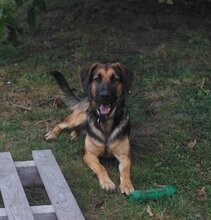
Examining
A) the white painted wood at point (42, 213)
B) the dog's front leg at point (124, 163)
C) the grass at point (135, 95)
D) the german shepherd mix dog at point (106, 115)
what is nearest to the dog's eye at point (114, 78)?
the german shepherd mix dog at point (106, 115)

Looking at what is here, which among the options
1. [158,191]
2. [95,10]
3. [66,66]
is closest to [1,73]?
[66,66]

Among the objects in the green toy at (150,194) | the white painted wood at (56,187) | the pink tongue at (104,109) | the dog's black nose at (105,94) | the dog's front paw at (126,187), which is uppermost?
the dog's black nose at (105,94)

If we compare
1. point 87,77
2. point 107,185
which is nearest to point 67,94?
point 87,77

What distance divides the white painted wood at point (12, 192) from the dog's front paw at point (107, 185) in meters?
0.76

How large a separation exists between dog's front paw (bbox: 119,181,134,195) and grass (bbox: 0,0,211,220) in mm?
84

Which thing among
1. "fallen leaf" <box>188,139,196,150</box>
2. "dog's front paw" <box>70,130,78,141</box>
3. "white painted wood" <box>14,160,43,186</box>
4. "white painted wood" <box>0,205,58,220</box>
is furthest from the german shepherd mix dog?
"white painted wood" <box>0,205,58,220</box>

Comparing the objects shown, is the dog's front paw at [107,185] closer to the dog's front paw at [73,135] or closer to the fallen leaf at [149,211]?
the fallen leaf at [149,211]

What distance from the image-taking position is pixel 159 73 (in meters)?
8.33

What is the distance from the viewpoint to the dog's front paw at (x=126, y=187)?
502 centimetres

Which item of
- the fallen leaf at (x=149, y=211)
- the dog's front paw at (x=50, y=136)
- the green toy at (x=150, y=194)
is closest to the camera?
the fallen leaf at (x=149, y=211)

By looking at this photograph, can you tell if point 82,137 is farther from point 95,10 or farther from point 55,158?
point 95,10

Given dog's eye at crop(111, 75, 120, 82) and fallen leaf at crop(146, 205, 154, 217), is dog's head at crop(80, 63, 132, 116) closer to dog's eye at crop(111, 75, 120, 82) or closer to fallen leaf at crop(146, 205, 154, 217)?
dog's eye at crop(111, 75, 120, 82)

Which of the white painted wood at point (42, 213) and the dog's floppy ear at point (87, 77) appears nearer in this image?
the white painted wood at point (42, 213)

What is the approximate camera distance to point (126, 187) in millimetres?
5066
